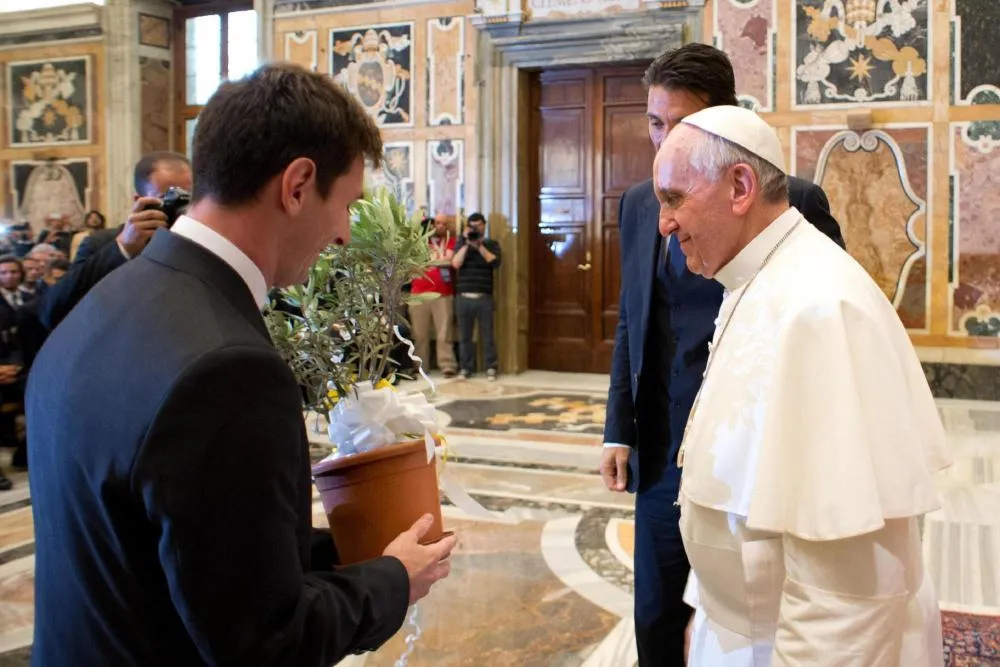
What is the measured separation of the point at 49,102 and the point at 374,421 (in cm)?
1242

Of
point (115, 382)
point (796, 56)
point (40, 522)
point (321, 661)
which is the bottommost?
point (321, 661)

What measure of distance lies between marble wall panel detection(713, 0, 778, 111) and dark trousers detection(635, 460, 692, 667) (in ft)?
24.0

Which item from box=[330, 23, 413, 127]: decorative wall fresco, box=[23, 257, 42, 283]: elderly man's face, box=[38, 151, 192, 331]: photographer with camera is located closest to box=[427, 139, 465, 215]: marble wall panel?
box=[330, 23, 413, 127]: decorative wall fresco

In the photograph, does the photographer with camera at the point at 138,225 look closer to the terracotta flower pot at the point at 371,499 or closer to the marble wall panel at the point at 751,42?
the terracotta flower pot at the point at 371,499

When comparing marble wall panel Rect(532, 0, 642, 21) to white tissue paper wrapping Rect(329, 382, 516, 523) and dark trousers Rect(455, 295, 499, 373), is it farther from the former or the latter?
white tissue paper wrapping Rect(329, 382, 516, 523)

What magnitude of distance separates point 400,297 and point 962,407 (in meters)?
7.09

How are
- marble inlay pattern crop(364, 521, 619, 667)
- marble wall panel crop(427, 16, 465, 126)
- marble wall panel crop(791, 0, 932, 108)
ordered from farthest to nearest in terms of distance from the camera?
marble wall panel crop(427, 16, 465, 126), marble wall panel crop(791, 0, 932, 108), marble inlay pattern crop(364, 521, 619, 667)

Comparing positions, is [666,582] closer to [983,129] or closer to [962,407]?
[962,407]

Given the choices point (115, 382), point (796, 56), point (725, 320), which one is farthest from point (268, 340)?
point (796, 56)

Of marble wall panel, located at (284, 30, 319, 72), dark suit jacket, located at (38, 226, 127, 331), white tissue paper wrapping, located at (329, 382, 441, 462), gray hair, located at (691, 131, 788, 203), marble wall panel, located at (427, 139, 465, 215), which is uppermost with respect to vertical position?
marble wall panel, located at (284, 30, 319, 72)

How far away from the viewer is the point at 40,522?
1.12m

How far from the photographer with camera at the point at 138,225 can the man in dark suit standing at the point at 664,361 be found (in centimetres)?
149

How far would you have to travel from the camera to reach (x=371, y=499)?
139 cm

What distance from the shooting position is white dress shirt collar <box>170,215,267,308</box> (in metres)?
1.10
